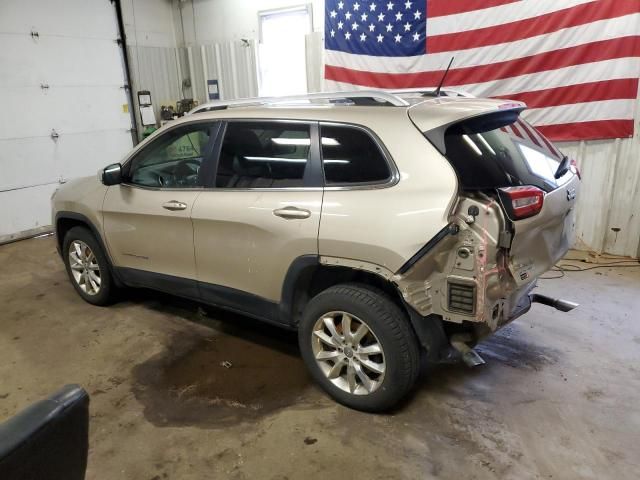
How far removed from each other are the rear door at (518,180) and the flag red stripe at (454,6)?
9.99 feet

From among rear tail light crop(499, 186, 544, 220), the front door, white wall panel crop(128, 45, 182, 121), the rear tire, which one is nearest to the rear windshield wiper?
rear tail light crop(499, 186, 544, 220)

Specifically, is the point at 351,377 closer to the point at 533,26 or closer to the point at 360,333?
the point at 360,333

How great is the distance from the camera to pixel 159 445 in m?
2.57

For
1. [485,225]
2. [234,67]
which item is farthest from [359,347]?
[234,67]

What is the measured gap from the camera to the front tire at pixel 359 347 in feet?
8.19

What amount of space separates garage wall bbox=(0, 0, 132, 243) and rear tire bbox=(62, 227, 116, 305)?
3178mm

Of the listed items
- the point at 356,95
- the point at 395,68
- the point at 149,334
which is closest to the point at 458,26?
the point at 395,68

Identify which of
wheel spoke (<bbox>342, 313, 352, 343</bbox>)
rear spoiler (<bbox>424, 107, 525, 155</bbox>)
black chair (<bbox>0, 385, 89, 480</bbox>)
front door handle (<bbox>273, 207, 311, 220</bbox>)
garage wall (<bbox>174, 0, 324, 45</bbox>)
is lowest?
wheel spoke (<bbox>342, 313, 352, 343</bbox>)

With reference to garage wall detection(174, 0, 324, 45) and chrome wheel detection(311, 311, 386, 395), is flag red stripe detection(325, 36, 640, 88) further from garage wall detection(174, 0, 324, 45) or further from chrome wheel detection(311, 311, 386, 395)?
chrome wheel detection(311, 311, 386, 395)

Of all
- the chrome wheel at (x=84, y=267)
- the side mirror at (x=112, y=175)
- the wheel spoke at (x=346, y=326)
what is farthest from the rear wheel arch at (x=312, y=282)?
the chrome wheel at (x=84, y=267)

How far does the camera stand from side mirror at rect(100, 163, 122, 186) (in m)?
3.63

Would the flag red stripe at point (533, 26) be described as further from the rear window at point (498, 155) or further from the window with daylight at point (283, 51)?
the rear window at point (498, 155)

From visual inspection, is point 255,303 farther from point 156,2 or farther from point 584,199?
point 156,2

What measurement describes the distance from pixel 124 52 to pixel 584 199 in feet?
23.6
